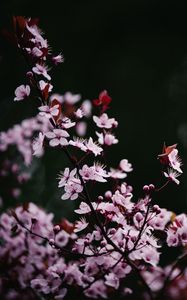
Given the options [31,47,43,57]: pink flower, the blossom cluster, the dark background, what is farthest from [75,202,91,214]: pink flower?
the dark background

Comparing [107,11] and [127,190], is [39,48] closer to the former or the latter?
[127,190]

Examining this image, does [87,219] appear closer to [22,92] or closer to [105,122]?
[105,122]

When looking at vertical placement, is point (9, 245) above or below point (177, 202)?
below

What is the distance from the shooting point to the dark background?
4.67m

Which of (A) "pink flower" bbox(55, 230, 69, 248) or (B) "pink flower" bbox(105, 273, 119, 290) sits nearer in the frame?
(B) "pink flower" bbox(105, 273, 119, 290)

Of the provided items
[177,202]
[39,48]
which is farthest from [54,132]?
[177,202]

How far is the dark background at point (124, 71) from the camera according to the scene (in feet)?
15.3

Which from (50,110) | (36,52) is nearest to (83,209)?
(50,110)

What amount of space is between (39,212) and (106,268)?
2.39ft

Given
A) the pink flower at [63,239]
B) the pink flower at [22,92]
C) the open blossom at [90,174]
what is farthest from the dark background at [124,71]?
the open blossom at [90,174]

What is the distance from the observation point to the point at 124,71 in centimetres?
544

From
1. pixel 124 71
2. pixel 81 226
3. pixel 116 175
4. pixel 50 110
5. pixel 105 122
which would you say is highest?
pixel 124 71

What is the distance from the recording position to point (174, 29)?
5367 mm

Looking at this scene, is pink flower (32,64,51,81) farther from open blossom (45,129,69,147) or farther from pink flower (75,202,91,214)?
pink flower (75,202,91,214)
